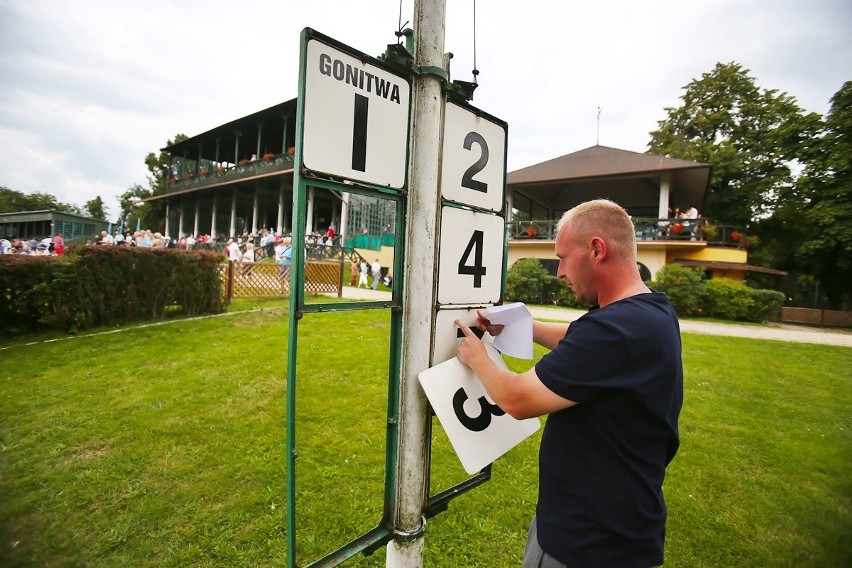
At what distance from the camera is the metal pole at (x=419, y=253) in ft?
5.43

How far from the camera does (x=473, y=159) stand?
1.91 meters

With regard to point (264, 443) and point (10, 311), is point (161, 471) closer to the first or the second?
point (264, 443)

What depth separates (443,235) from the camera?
69.5 inches

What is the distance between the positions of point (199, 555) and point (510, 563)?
1.88 meters

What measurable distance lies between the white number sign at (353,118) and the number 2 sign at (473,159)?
23 cm

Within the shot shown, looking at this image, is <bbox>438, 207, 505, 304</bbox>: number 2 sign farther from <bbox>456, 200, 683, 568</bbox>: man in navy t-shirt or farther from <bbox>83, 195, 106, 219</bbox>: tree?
<bbox>83, 195, 106, 219</bbox>: tree

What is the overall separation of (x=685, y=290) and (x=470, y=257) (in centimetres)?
1756

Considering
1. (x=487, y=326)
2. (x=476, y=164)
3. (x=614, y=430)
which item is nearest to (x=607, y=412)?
(x=614, y=430)

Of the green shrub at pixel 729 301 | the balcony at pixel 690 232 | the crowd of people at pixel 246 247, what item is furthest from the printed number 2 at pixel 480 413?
the balcony at pixel 690 232

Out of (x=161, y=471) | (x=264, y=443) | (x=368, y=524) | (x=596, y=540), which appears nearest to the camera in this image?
(x=596, y=540)

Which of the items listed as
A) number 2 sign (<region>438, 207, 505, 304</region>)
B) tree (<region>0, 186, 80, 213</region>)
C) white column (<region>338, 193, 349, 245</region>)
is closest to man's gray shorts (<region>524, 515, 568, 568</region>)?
number 2 sign (<region>438, 207, 505, 304</region>)

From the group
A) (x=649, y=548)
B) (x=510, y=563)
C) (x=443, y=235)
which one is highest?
(x=443, y=235)

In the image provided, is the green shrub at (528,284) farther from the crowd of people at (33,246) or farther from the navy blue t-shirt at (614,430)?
the crowd of people at (33,246)

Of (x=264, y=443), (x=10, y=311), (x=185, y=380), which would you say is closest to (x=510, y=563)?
(x=264, y=443)
